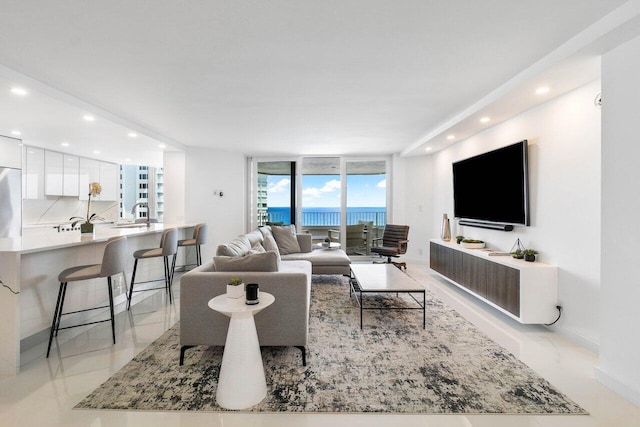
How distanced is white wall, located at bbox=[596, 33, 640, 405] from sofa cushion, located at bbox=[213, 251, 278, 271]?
244 centimetres

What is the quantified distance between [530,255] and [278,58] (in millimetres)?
3239

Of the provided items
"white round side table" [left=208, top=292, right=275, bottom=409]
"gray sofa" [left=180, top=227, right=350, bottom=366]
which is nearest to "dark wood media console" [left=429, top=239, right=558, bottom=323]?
"gray sofa" [left=180, top=227, right=350, bottom=366]

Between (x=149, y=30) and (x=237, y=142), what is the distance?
3665 mm

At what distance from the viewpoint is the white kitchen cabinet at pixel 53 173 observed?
5.85 metres

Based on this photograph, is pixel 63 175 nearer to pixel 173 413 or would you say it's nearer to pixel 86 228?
pixel 86 228

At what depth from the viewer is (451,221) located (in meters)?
5.57

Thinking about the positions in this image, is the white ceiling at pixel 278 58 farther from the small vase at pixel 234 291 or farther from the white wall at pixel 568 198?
the small vase at pixel 234 291

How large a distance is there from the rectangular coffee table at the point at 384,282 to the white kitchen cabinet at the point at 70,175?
6.17m

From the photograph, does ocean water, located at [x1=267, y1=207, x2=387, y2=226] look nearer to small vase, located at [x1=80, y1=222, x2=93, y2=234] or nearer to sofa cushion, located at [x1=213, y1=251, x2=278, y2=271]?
small vase, located at [x1=80, y1=222, x2=93, y2=234]

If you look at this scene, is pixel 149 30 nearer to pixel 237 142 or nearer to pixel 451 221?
pixel 237 142

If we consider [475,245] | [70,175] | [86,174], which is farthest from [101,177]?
[475,245]

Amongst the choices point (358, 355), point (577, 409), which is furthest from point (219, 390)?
point (577, 409)

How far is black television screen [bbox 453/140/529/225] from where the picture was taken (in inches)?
138

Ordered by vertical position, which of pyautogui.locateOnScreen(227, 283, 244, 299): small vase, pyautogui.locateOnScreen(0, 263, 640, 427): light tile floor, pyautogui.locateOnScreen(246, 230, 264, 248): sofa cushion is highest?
pyautogui.locateOnScreen(246, 230, 264, 248): sofa cushion
